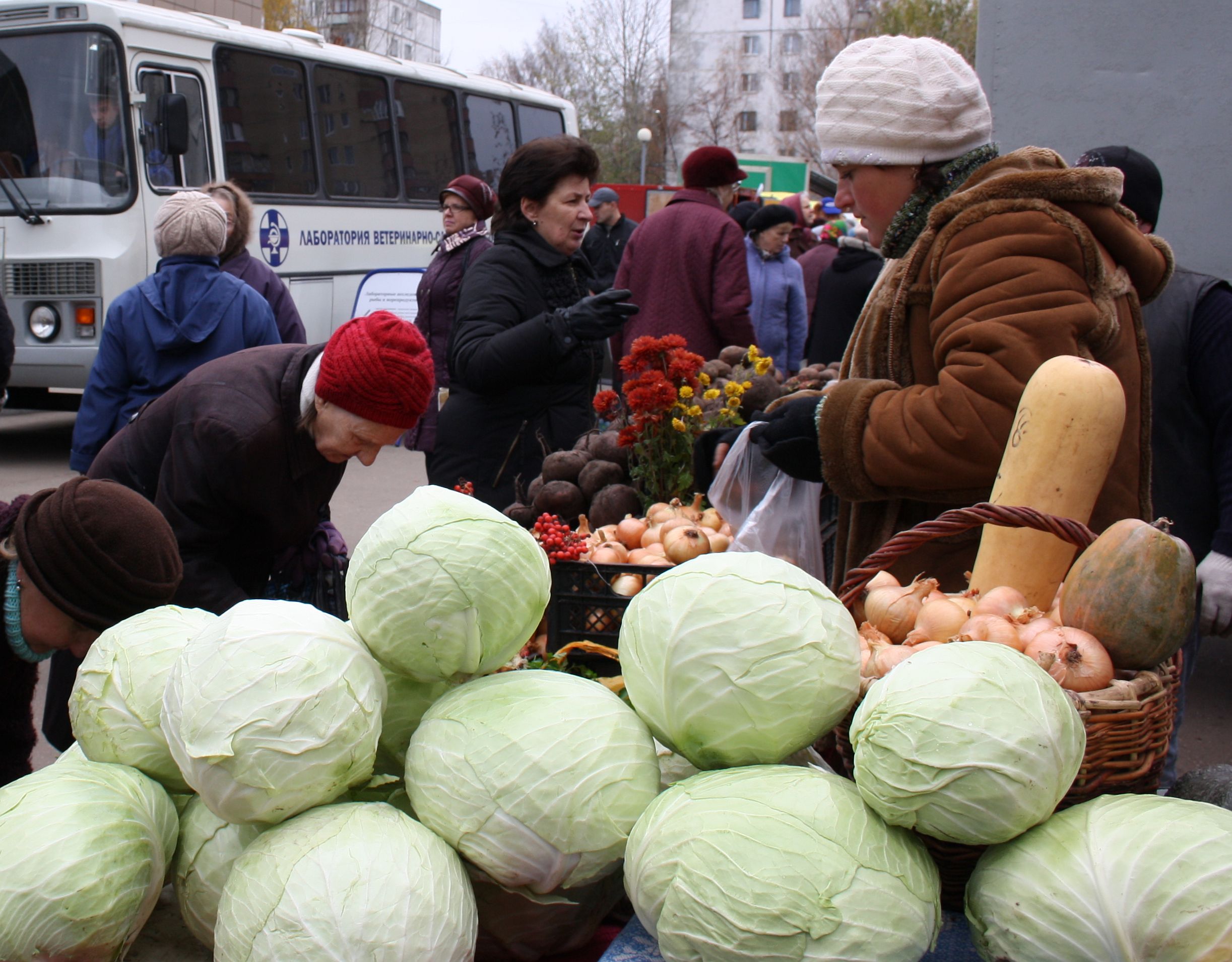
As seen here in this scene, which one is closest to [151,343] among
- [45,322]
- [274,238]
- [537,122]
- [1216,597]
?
[1216,597]

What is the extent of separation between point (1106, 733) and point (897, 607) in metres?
0.45

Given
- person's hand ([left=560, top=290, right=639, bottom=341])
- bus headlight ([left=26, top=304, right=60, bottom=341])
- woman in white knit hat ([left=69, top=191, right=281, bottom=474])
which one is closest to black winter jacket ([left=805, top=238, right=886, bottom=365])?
person's hand ([left=560, top=290, right=639, bottom=341])

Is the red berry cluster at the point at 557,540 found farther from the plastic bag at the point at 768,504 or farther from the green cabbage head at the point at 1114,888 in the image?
the green cabbage head at the point at 1114,888

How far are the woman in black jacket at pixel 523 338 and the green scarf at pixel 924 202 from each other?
1422 millimetres

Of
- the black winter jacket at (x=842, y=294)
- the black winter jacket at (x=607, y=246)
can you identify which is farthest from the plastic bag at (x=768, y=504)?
the black winter jacket at (x=607, y=246)

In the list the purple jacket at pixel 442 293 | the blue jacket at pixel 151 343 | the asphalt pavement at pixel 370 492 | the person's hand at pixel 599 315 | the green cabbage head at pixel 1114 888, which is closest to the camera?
the green cabbage head at pixel 1114 888

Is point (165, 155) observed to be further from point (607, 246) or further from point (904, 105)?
point (904, 105)

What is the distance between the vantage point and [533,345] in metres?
3.49

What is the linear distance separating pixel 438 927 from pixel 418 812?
0.50 ft

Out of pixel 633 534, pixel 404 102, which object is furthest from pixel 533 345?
pixel 404 102

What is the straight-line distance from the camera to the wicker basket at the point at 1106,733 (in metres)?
1.31

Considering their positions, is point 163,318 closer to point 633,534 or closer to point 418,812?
point 633,534

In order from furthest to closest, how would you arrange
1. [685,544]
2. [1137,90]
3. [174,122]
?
[174,122] < [1137,90] < [685,544]

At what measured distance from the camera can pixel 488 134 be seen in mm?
11859
